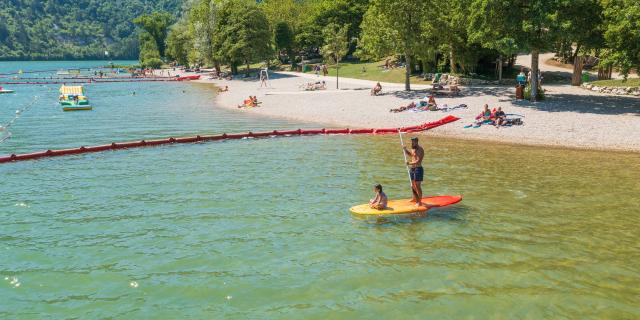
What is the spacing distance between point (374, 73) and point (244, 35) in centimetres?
2604

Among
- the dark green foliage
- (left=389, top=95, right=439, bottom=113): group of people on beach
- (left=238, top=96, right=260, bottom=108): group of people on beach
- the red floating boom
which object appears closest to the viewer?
the red floating boom

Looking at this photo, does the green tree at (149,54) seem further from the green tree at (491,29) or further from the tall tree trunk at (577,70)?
the green tree at (491,29)

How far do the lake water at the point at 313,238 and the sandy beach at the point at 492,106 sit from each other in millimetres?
3392

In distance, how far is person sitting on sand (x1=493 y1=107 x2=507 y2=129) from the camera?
3284cm

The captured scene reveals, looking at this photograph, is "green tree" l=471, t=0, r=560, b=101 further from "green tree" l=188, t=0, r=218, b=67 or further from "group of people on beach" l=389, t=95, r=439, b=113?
"green tree" l=188, t=0, r=218, b=67

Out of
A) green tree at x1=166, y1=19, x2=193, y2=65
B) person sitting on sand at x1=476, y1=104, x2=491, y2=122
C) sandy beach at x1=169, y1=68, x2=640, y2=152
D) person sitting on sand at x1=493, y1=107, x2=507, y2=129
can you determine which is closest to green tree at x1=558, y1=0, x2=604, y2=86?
sandy beach at x1=169, y1=68, x2=640, y2=152

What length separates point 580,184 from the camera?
20.7 metres

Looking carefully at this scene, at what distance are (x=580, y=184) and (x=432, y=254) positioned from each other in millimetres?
10358

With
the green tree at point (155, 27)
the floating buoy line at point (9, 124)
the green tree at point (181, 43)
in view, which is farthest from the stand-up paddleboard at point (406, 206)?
the green tree at point (155, 27)

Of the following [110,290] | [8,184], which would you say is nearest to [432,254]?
[110,290]

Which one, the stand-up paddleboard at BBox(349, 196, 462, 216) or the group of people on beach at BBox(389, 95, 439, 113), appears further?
the group of people on beach at BBox(389, 95, 439, 113)

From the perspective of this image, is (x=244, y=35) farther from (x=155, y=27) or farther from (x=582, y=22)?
(x=155, y=27)

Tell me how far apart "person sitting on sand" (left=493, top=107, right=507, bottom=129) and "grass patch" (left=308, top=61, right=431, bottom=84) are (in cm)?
2410

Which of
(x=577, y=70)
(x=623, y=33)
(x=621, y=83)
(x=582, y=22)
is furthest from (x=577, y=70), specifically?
(x=623, y=33)
